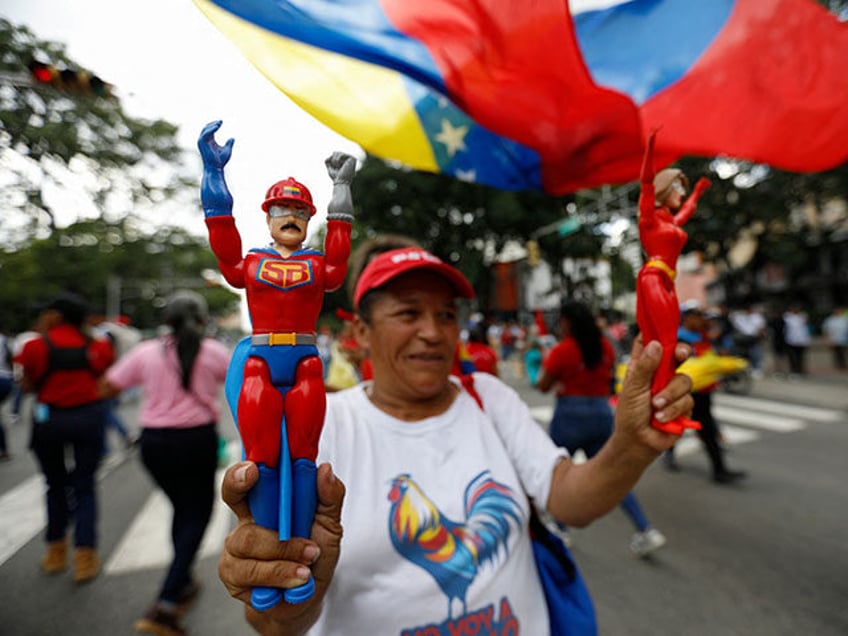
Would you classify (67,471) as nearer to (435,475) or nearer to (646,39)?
(435,475)

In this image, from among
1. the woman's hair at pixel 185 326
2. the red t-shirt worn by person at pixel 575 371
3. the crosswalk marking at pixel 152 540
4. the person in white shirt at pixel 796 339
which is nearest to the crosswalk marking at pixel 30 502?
the crosswalk marking at pixel 152 540

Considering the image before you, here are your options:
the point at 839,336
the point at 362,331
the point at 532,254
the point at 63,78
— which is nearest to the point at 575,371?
the point at 362,331

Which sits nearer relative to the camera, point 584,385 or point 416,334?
point 416,334

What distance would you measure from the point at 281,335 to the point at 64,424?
3.25 metres

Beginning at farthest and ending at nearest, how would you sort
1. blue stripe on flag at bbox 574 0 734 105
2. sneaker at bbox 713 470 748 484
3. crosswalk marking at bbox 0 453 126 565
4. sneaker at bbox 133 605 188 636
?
A: sneaker at bbox 713 470 748 484 < crosswalk marking at bbox 0 453 126 565 < sneaker at bbox 133 605 188 636 < blue stripe on flag at bbox 574 0 734 105

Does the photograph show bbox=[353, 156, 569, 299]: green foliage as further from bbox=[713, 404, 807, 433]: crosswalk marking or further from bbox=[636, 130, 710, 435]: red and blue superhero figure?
bbox=[636, 130, 710, 435]: red and blue superhero figure

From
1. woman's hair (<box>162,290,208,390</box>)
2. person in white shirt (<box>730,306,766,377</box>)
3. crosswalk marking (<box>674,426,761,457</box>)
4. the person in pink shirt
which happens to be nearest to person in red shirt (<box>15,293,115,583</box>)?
the person in pink shirt

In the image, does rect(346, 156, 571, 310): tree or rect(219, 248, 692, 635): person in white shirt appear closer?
rect(219, 248, 692, 635): person in white shirt

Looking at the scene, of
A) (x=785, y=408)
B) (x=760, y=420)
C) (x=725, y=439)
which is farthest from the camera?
(x=785, y=408)

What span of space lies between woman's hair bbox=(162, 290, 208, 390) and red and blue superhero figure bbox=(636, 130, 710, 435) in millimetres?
2375

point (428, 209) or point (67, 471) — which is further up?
point (428, 209)

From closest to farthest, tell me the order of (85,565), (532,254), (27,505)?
(85,565) < (27,505) < (532,254)

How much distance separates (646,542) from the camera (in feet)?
10.2

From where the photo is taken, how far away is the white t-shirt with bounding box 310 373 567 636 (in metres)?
1.05
